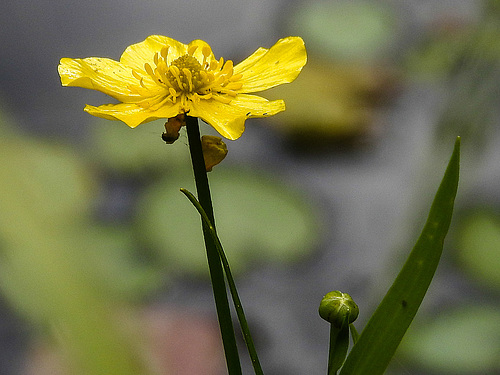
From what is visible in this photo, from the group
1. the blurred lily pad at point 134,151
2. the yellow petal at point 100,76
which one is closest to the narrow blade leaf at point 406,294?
the yellow petal at point 100,76

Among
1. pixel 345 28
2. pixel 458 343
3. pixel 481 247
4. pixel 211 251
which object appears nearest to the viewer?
pixel 211 251

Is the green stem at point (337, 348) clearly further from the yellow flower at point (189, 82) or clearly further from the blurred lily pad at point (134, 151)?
the blurred lily pad at point (134, 151)

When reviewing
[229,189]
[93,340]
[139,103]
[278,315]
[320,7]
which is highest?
[320,7]

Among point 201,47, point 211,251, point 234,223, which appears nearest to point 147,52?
point 201,47

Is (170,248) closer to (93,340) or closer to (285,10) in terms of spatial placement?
(93,340)

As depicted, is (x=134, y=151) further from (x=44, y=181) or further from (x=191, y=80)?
(x=191, y=80)

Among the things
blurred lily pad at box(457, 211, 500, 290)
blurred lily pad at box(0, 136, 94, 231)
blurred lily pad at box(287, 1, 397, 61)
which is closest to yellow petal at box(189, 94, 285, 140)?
blurred lily pad at box(0, 136, 94, 231)

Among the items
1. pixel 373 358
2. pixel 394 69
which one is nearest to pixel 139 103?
pixel 373 358

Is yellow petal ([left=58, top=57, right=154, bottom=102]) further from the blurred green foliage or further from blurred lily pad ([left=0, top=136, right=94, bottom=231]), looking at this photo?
blurred lily pad ([left=0, top=136, right=94, bottom=231])
